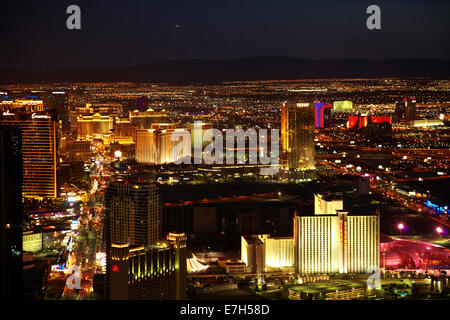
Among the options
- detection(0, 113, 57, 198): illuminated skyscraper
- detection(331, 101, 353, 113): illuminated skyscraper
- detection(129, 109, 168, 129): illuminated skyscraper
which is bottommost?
detection(0, 113, 57, 198): illuminated skyscraper

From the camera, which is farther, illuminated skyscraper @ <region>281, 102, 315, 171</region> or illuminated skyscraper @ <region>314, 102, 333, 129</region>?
illuminated skyscraper @ <region>314, 102, 333, 129</region>

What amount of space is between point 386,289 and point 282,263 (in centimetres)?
187

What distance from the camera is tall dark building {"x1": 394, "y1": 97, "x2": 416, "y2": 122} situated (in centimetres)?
2370

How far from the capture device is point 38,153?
1609 cm

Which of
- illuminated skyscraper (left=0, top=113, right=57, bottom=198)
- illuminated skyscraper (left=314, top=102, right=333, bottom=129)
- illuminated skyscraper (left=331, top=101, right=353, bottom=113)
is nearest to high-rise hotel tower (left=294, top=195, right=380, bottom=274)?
illuminated skyscraper (left=0, top=113, right=57, bottom=198)

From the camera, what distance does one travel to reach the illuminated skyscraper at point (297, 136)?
19312 millimetres

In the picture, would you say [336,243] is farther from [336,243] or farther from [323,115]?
[323,115]

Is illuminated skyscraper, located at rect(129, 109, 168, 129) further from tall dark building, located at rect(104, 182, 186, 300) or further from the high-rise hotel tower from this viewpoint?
tall dark building, located at rect(104, 182, 186, 300)

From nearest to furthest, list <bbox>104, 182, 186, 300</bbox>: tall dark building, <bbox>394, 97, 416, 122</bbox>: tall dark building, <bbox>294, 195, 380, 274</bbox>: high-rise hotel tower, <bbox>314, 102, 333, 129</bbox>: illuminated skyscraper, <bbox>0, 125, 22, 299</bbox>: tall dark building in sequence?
<bbox>104, 182, 186, 300</bbox>: tall dark building < <bbox>0, 125, 22, 299</bbox>: tall dark building < <bbox>294, 195, 380, 274</bbox>: high-rise hotel tower < <bbox>394, 97, 416, 122</bbox>: tall dark building < <bbox>314, 102, 333, 129</bbox>: illuminated skyscraper

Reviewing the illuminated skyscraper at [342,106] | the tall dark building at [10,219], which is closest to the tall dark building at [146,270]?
the tall dark building at [10,219]

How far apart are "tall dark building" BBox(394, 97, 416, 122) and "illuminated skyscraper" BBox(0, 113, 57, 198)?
11582mm

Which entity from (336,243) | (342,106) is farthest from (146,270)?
(342,106)

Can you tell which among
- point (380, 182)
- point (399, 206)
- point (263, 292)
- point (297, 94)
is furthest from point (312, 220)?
point (297, 94)

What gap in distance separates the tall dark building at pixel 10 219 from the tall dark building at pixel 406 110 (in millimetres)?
17058
